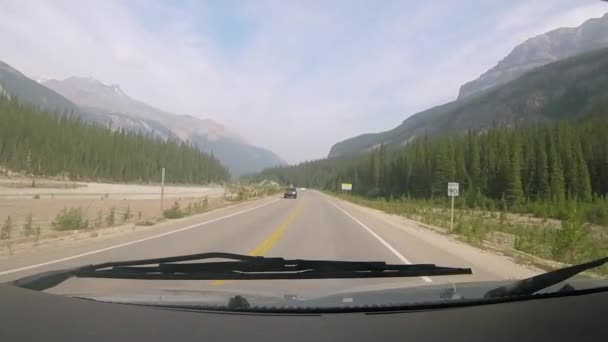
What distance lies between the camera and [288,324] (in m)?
2.53

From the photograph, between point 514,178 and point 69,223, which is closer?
point 69,223

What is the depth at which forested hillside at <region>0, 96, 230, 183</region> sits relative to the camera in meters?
40.0

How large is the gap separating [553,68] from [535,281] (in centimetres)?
17822

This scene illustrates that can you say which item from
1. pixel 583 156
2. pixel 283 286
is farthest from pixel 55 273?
pixel 583 156

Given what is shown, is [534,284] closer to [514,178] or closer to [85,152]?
[514,178]

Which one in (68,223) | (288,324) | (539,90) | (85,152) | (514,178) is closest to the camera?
(288,324)

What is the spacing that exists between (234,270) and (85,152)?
A: 82.3 meters

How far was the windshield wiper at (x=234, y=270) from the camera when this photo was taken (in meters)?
3.86

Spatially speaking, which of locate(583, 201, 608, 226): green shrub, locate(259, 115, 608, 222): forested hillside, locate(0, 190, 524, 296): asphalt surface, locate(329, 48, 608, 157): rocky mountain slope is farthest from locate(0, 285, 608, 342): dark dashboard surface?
locate(329, 48, 608, 157): rocky mountain slope

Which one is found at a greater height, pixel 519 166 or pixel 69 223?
pixel 519 166

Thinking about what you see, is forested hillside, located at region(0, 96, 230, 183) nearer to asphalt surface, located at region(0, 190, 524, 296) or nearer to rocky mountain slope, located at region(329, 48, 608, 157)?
asphalt surface, located at region(0, 190, 524, 296)

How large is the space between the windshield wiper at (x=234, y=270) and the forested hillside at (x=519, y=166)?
31.2m

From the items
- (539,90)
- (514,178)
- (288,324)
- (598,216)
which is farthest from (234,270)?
(539,90)

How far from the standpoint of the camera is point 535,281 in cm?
353
